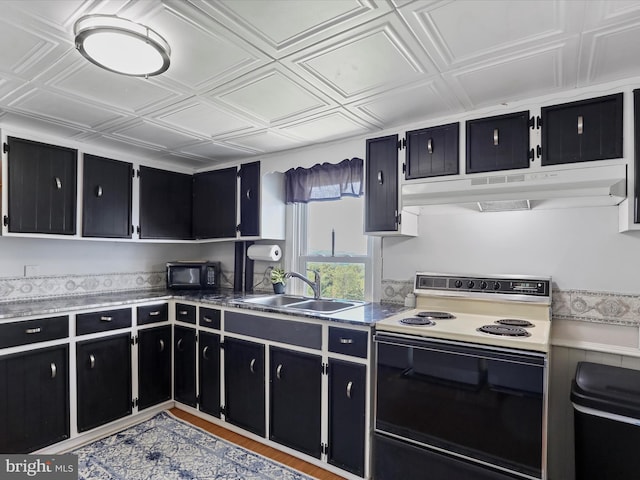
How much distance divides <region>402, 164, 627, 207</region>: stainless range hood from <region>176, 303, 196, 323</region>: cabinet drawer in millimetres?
1924

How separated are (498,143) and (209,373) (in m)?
2.55

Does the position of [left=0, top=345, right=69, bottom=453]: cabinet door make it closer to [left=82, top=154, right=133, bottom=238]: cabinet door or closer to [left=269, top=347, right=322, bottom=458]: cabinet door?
[left=82, top=154, right=133, bottom=238]: cabinet door

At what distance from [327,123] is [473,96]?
914 mm

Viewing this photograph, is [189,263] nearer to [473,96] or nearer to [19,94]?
[19,94]

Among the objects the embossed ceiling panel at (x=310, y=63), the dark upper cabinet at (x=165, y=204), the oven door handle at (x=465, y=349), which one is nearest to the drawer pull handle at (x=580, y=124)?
the embossed ceiling panel at (x=310, y=63)

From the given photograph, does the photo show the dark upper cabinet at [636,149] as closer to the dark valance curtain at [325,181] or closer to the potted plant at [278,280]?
the dark valance curtain at [325,181]

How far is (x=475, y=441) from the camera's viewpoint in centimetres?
176

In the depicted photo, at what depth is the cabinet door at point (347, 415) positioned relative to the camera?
6.88 feet

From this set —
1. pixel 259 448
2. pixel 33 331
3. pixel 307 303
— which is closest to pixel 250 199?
pixel 307 303

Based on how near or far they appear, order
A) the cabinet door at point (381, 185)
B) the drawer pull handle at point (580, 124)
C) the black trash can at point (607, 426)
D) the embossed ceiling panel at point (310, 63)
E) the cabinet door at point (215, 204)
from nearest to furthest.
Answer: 1. the embossed ceiling panel at point (310, 63)
2. the black trash can at point (607, 426)
3. the drawer pull handle at point (580, 124)
4. the cabinet door at point (381, 185)
5. the cabinet door at point (215, 204)

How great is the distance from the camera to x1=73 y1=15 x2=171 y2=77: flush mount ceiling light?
137 centimetres

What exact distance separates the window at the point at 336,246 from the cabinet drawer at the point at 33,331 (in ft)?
5.85

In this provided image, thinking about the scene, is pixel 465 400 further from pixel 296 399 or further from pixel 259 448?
pixel 259 448

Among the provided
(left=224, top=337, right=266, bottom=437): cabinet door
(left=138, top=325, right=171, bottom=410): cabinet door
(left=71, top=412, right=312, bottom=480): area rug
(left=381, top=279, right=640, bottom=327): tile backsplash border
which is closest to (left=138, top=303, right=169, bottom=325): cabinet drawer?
(left=138, top=325, right=171, bottom=410): cabinet door
